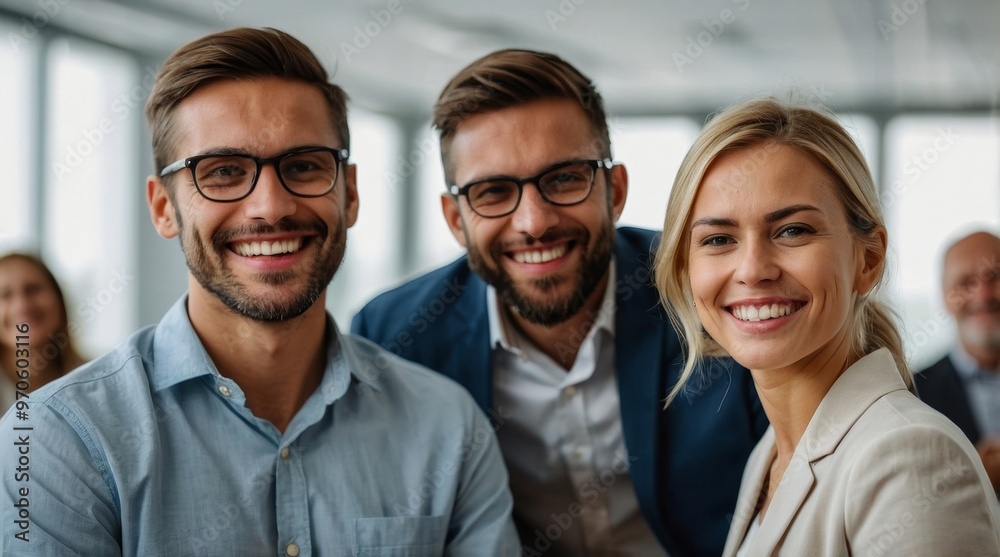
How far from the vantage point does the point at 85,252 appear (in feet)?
16.7

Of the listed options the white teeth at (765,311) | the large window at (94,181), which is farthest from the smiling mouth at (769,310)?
the large window at (94,181)

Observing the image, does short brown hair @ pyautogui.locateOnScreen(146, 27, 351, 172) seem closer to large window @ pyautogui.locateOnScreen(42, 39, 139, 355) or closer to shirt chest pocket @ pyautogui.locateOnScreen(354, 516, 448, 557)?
shirt chest pocket @ pyautogui.locateOnScreen(354, 516, 448, 557)

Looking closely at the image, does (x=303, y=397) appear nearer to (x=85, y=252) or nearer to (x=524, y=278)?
(x=524, y=278)

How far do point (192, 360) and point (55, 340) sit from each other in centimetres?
137

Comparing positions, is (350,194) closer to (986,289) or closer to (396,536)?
(396,536)

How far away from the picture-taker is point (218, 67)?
172cm

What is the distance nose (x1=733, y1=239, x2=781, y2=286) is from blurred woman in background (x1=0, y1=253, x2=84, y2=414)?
2182 mm

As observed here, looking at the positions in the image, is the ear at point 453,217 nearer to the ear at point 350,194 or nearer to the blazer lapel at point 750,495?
the ear at point 350,194

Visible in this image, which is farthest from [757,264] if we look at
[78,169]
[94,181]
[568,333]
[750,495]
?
[94,181]

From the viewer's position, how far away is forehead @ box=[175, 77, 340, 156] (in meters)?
1.69

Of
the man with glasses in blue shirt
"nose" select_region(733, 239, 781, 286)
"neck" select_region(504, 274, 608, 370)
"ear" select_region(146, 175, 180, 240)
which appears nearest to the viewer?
"nose" select_region(733, 239, 781, 286)

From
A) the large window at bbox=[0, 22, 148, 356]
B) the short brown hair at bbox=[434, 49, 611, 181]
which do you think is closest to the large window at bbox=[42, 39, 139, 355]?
the large window at bbox=[0, 22, 148, 356]

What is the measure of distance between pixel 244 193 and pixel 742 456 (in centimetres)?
120

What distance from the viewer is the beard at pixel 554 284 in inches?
80.5
